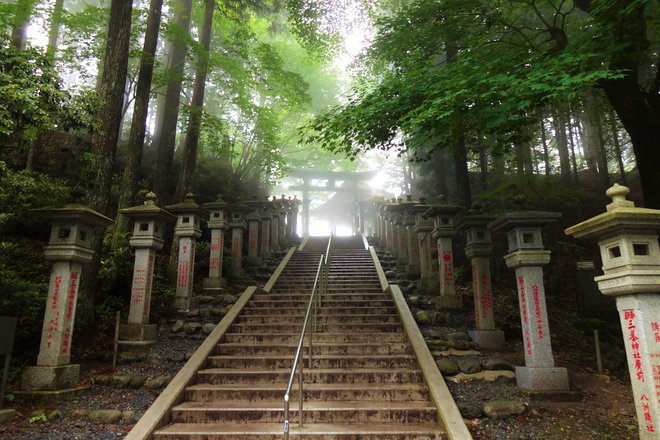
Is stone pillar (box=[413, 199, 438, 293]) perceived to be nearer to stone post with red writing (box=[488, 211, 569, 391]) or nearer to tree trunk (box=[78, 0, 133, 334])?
stone post with red writing (box=[488, 211, 569, 391])

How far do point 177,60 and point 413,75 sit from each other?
11.2 metres

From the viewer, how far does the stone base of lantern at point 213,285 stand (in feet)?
34.0

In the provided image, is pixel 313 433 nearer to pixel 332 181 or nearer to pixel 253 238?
pixel 253 238

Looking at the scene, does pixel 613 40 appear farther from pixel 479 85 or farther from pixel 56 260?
pixel 56 260

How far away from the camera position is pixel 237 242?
39.7ft

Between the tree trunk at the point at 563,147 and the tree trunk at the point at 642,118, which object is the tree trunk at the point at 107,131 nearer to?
the tree trunk at the point at 642,118

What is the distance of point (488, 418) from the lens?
A: 511 centimetres

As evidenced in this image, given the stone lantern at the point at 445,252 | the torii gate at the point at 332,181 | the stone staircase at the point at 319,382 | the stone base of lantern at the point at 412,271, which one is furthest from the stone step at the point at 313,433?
the torii gate at the point at 332,181

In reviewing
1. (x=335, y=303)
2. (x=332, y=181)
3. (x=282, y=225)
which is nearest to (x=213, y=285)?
(x=335, y=303)

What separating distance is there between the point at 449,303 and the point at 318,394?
15.4 feet

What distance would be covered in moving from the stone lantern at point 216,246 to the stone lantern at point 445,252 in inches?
225

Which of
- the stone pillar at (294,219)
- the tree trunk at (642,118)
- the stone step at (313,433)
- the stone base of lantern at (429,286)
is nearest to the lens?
the stone step at (313,433)

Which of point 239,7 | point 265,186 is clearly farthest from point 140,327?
point 265,186

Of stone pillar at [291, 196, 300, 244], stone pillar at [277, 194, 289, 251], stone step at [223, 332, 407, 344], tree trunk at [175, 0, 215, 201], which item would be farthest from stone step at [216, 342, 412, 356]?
stone pillar at [291, 196, 300, 244]
